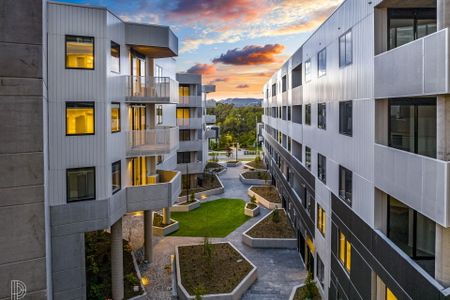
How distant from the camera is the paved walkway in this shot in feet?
60.9

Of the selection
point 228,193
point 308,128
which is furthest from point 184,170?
point 308,128

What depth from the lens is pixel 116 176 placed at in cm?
1605

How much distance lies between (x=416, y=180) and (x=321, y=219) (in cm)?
1053

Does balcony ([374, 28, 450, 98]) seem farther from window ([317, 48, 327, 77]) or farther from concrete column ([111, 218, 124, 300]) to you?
concrete column ([111, 218, 124, 300])

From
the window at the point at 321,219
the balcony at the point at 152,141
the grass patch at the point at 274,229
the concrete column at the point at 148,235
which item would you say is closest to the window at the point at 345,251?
the window at the point at 321,219

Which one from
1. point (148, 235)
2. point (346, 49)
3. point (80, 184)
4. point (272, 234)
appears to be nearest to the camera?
point (346, 49)

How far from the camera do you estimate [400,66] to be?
9008 millimetres

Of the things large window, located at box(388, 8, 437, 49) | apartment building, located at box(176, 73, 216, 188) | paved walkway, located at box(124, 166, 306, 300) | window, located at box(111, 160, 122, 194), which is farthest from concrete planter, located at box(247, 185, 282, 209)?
large window, located at box(388, 8, 437, 49)

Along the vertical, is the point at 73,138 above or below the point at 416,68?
below

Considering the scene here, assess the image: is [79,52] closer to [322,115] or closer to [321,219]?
[322,115]

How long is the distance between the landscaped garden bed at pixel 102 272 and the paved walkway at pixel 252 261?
90cm

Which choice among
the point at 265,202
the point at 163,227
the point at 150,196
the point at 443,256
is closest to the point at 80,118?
the point at 150,196

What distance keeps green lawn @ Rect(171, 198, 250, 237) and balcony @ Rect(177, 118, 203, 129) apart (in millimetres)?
8954

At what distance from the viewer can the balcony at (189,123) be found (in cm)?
4012
